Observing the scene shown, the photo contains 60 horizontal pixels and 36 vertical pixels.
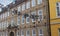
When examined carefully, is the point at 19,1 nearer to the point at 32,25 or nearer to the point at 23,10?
the point at 23,10

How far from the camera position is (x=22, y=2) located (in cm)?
2752

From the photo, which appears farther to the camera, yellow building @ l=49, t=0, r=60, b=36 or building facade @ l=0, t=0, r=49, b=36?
building facade @ l=0, t=0, r=49, b=36

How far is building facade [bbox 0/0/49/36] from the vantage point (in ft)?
71.7

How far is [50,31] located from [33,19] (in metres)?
4.20

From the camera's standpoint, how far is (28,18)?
25.5 m

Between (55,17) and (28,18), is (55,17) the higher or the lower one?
the higher one

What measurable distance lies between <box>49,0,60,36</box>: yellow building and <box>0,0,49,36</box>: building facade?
139cm

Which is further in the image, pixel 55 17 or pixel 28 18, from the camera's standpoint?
pixel 28 18

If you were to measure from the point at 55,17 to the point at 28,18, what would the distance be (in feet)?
22.9

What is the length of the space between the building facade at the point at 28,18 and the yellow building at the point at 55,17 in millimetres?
1389

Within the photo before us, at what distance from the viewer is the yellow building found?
19.2 m

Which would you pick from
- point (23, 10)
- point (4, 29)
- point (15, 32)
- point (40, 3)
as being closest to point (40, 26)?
point (40, 3)

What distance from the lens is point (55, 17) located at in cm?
1941

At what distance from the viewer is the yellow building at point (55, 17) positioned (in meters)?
19.2
